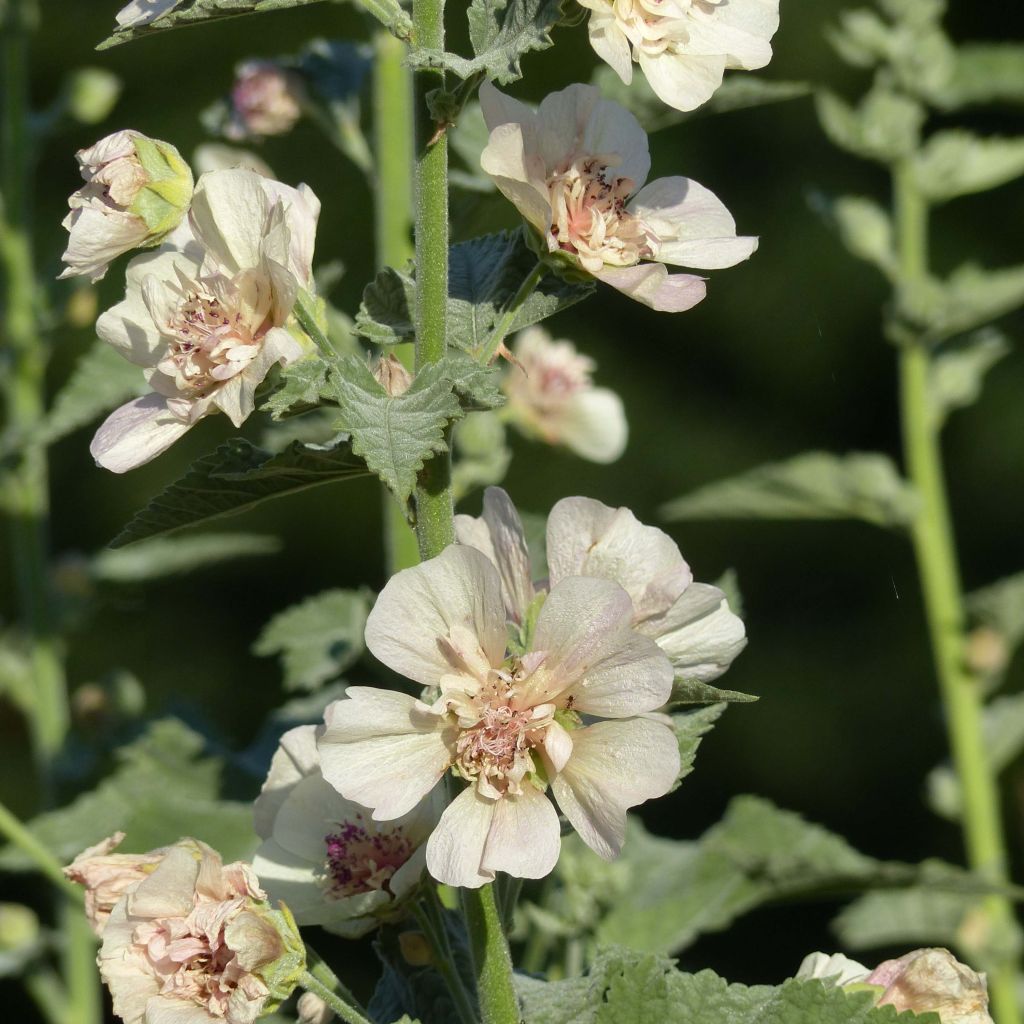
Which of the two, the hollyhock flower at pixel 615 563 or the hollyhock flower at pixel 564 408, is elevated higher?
the hollyhock flower at pixel 615 563

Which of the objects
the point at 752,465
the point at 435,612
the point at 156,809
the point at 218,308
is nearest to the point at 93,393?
the point at 156,809

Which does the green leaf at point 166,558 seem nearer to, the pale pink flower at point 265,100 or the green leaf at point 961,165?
the pale pink flower at point 265,100

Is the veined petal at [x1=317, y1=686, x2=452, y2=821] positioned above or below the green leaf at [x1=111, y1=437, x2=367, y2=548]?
below

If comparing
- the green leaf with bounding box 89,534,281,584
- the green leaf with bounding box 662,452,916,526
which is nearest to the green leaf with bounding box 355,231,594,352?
the green leaf with bounding box 662,452,916,526

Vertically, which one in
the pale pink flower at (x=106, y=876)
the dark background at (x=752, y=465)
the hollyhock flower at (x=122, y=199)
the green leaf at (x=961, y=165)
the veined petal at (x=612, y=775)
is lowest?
the dark background at (x=752, y=465)

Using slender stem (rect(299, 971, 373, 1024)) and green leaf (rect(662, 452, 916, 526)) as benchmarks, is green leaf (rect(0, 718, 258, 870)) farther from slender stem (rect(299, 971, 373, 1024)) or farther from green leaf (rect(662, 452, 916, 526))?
green leaf (rect(662, 452, 916, 526))

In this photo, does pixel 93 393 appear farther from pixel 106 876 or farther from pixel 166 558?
pixel 106 876

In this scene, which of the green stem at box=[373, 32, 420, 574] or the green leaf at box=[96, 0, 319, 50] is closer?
the green leaf at box=[96, 0, 319, 50]

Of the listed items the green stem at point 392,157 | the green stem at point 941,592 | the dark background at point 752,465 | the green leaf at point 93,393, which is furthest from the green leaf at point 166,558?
the dark background at point 752,465
